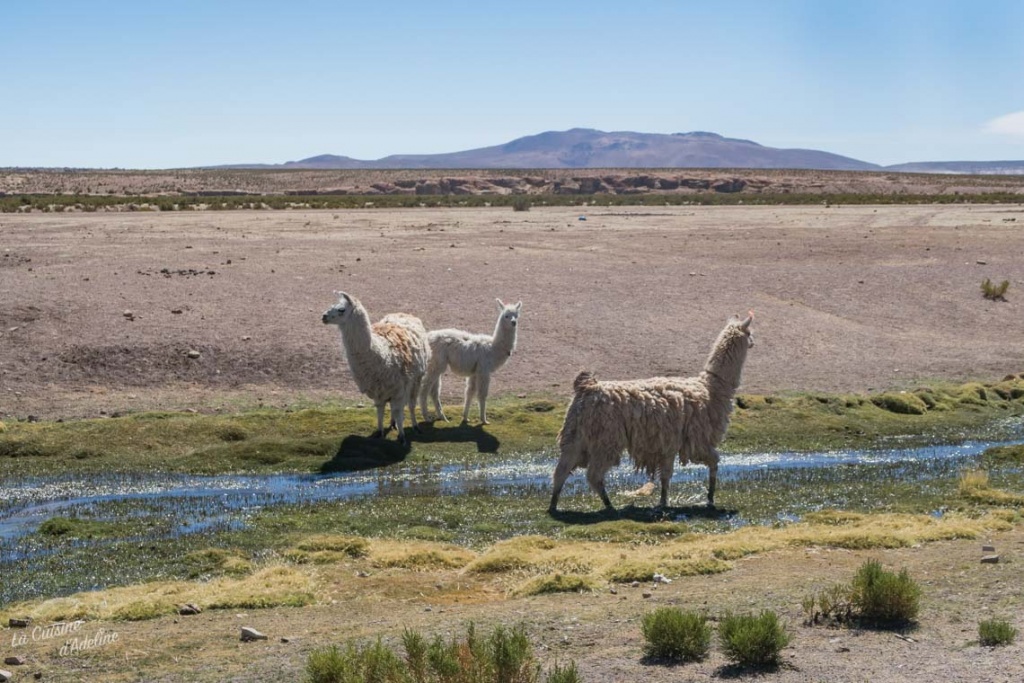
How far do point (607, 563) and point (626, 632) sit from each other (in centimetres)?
188

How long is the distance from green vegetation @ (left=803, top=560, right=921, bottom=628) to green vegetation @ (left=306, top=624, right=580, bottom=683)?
2444mm

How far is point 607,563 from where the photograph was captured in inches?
409

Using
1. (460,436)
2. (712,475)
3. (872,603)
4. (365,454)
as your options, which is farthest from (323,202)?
(872,603)

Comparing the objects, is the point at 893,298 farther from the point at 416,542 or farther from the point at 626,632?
the point at 626,632

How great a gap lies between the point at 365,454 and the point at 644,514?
4811 millimetres

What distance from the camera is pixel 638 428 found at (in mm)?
12984

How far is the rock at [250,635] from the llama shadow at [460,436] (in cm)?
840

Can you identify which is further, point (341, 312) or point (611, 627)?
point (341, 312)

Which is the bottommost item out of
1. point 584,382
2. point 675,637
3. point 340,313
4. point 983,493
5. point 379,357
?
point 983,493

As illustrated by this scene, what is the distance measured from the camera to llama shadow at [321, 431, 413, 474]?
15.9 meters

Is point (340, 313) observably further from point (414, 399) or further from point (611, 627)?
point (611, 627)

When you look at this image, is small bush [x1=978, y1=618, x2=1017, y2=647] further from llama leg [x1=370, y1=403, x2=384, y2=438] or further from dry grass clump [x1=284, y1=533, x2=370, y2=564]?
llama leg [x1=370, y1=403, x2=384, y2=438]

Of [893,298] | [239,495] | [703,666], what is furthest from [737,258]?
[703,666]

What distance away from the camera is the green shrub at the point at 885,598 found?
27.9 feet
